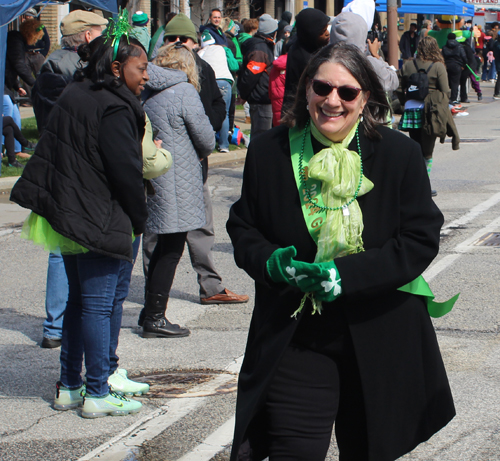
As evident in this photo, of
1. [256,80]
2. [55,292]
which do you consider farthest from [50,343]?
[256,80]

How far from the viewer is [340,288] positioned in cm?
250

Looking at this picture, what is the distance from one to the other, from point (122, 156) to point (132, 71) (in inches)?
19.1

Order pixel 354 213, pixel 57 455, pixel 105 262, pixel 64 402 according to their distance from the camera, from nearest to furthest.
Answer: pixel 354 213 → pixel 57 455 → pixel 105 262 → pixel 64 402

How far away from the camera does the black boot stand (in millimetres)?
5270

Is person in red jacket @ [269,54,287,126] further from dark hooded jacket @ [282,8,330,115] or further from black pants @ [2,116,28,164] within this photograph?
black pants @ [2,116,28,164]

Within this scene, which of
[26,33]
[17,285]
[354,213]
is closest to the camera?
[354,213]

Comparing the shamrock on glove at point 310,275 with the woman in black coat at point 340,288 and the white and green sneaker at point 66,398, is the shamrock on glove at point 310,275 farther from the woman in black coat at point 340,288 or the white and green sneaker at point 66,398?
the white and green sneaker at point 66,398

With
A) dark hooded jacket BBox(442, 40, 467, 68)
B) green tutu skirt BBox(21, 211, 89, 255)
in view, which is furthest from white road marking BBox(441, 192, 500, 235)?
dark hooded jacket BBox(442, 40, 467, 68)

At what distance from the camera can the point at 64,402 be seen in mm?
4121

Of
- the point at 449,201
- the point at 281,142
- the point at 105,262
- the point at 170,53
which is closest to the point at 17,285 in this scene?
the point at 170,53

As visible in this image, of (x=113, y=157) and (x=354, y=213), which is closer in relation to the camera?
(x=354, y=213)

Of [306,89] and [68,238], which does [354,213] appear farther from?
[68,238]

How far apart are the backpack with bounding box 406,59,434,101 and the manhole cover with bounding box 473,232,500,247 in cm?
216

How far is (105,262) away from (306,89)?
1497 millimetres
